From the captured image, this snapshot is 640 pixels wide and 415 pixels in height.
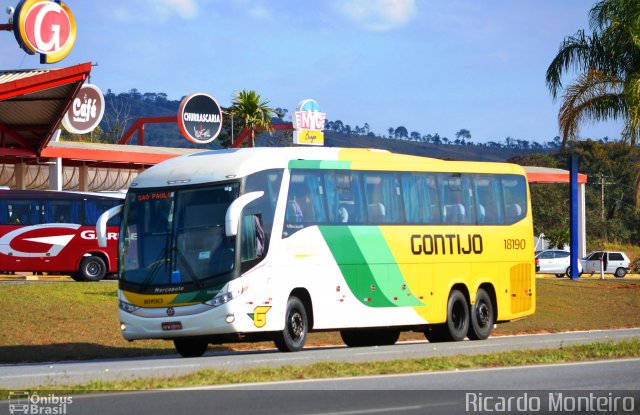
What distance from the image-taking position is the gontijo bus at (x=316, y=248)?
19.3m

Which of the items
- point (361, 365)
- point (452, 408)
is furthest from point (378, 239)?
point (452, 408)

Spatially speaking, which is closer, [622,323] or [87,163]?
[622,323]

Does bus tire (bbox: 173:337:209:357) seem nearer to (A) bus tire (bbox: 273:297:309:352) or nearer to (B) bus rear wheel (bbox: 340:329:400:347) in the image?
(A) bus tire (bbox: 273:297:309:352)

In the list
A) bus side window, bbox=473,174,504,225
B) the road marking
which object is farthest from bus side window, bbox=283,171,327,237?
the road marking

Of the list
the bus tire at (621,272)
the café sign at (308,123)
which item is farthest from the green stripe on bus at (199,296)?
the bus tire at (621,272)

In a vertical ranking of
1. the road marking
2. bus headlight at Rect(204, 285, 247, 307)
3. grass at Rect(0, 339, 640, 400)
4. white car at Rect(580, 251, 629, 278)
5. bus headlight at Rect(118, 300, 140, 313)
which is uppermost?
bus headlight at Rect(204, 285, 247, 307)

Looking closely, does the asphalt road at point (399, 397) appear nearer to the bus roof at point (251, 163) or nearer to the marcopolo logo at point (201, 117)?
the bus roof at point (251, 163)

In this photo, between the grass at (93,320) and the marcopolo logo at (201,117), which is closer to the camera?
the grass at (93,320)

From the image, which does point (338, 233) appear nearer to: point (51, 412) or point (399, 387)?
point (399, 387)

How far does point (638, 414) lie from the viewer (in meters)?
11.0

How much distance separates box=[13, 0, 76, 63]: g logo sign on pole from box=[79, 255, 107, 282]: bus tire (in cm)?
914

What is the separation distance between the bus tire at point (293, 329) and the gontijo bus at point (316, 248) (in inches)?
1.2

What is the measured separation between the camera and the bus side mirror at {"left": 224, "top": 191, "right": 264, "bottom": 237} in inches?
734

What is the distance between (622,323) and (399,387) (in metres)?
23.1
